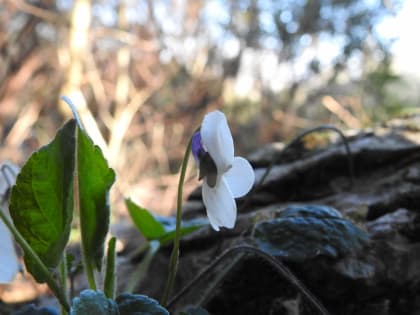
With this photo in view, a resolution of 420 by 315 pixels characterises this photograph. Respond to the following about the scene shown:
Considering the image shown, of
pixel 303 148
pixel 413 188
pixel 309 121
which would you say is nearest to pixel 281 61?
pixel 309 121

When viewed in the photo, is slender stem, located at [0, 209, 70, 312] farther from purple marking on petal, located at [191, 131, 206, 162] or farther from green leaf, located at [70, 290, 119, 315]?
purple marking on petal, located at [191, 131, 206, 162]

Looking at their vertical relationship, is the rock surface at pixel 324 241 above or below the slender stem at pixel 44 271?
below

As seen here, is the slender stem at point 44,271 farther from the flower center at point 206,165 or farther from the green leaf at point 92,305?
the flower center at point 206,165

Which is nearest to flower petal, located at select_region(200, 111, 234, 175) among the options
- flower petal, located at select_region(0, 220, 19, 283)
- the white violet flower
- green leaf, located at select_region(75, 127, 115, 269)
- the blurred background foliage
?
the white violet flower

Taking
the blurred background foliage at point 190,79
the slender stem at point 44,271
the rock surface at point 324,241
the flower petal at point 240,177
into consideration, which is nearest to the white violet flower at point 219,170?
the flower petal at point 240,177

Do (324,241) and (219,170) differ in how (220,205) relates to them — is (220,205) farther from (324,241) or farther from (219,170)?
(324,241)

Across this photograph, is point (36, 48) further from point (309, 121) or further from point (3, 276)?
point (3, 276)
